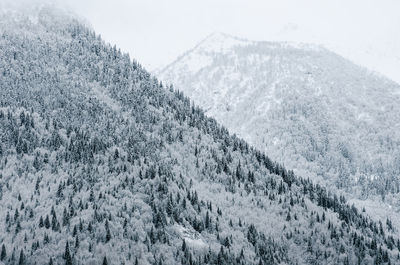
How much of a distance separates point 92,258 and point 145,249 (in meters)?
18.9

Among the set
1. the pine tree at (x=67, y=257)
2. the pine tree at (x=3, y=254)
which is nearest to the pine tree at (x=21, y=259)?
the pine tree at (x=3, y=254)

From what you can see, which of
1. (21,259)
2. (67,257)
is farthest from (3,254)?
(67,257)

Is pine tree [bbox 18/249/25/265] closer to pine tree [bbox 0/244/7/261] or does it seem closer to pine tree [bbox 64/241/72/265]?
pine tree [bbox 0/244/7/261]

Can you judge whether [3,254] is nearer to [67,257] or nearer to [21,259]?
[21,259]

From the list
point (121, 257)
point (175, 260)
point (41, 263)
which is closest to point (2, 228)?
point (41, 263)

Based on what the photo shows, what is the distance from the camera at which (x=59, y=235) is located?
195625mm

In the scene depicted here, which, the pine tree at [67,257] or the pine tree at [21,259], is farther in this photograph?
the pine tree at [67,257]

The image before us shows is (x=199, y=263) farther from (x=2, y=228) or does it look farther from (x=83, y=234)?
(x=2, y=228)

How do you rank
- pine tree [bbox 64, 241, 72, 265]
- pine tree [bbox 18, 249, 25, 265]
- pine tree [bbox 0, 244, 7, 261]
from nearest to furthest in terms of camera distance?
pine tree [bbox 18, 249, 25, 265] < pine tree [bbox 0, 244, 7, 261] < pine tree [bbox 64, 241, 72, 265]

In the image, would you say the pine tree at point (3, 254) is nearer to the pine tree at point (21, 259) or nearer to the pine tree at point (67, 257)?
the pine tree at point (21, 259)

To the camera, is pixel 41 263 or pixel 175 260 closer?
pixel 41 263

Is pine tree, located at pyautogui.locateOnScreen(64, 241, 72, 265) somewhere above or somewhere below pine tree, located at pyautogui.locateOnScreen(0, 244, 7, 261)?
above

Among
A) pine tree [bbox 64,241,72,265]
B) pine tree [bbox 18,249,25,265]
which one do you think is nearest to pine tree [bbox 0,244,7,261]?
pine tree [bbox 18,249,25,265]

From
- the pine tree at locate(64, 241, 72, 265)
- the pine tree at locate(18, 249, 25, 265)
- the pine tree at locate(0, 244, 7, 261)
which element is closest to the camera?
the pine tree at locate(18, 249, 25, 265)
